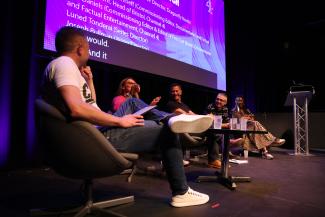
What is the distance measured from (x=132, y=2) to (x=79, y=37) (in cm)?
222

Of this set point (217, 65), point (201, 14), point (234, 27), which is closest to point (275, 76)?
Answer: point (234, 27)

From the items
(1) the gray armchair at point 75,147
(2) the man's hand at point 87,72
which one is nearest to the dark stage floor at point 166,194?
(1) the gray armchair at point 75,147

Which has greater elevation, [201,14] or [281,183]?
[201,14]

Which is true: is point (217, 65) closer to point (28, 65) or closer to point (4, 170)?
point (28, 65)

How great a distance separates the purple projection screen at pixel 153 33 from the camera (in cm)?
299

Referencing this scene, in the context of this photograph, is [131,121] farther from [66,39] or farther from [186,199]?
[186,199]

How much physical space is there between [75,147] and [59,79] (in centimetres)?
31

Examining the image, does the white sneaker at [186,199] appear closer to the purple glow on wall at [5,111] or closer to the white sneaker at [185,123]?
the white sneaker at [185,123]

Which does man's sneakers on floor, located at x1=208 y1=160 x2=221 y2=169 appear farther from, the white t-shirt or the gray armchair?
the white t-shirt

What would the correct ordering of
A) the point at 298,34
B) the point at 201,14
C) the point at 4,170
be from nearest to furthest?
1. the point at 4,170
2. the point at 201,14
3. the point at 298,34

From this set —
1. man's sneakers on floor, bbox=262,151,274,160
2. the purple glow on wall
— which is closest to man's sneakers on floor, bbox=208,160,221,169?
man's sneakers on floor, bbox=262,151,274,160

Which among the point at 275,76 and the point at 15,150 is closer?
the point at 15,150

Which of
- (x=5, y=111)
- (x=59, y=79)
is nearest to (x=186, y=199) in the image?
(x=59, y=79)

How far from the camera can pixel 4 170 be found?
2934 mm
